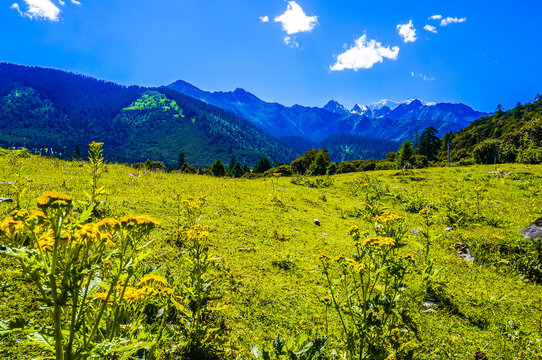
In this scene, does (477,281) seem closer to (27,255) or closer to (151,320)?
(151,320)

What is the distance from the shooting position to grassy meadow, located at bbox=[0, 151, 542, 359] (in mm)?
5246

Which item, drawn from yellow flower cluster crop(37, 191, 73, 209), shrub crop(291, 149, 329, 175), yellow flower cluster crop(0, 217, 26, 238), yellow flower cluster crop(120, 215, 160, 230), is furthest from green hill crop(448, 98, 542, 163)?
yellow flower cluster crop(0, 217, 26, 238)

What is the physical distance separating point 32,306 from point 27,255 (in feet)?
12.0

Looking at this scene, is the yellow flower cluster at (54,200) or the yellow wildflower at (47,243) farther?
the yellow wildflower at (47,243)

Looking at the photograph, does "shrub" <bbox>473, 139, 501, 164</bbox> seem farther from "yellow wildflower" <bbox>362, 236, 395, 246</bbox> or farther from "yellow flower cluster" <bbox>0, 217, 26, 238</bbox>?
"yellow flower cluster" <bbox>0, 217, 26, 238</bbox>

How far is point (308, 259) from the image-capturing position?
30.0ft

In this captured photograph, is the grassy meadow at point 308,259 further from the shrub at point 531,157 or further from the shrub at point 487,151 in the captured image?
the shrub at point 487,151

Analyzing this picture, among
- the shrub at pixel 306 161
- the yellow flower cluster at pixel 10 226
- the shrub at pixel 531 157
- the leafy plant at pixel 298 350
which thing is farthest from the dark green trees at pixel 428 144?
the yellow flower cluster at pixel 10 226

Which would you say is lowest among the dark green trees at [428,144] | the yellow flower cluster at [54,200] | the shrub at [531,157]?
the yellow flower cluster at [54,200]

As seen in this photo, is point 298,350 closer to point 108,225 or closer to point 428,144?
point 108,225

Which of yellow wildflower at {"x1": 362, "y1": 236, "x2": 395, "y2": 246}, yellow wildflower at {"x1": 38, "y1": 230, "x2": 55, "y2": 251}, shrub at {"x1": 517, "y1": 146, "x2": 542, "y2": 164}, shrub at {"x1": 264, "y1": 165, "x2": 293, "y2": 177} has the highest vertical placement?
shrub at {"x1": 517, "y1": 146, "x2": 542, "y2": 164}

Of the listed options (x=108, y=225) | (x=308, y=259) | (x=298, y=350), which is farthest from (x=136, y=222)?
(x=308, y=259)

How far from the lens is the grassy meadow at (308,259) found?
5.25 m

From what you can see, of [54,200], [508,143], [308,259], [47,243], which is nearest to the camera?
[54,200]
